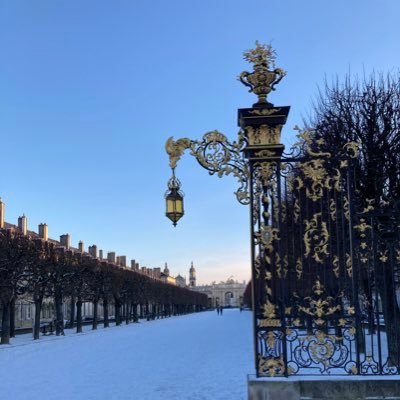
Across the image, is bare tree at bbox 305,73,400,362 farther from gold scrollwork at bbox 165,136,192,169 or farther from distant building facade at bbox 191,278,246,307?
distant building facade at bbox 191,278,246,307

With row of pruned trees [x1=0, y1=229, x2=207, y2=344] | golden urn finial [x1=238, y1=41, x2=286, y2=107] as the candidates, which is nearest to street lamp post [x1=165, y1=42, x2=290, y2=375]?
golden urn finial [x1=238, y1=41, x2=286, y2=107]

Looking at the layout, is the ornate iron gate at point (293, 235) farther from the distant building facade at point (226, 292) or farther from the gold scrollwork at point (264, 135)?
the distant building facade at point (226, 292)

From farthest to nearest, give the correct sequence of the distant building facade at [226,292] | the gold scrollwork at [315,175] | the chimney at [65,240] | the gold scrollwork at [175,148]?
the distant building facade at [226,292]
the chimney at [65,240]
the gold scrollwork at [175,148]
the gold scrollwork at [315,175]

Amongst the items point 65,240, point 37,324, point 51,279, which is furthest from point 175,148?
point 65,240

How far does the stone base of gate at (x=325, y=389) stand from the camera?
7027mm

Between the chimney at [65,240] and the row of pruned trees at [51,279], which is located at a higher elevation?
the chimney at [65,240]

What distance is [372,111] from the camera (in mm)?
15438

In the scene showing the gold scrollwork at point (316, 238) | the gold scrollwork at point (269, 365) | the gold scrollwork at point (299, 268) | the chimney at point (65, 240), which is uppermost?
the chimney at point (65, 240)

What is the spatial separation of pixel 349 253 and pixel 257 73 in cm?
287

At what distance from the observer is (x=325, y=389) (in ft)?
23.1

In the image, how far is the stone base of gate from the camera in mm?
7027

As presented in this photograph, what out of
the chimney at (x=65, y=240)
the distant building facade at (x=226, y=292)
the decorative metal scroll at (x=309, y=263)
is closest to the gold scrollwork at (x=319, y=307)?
the decorative metal scroll at (x=309, y=263)

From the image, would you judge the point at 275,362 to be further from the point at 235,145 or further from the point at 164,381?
the point at 164,381

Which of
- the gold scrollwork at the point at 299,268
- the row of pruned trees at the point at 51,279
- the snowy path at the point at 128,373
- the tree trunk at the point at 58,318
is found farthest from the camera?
the tree trunk at the point at 58,318
